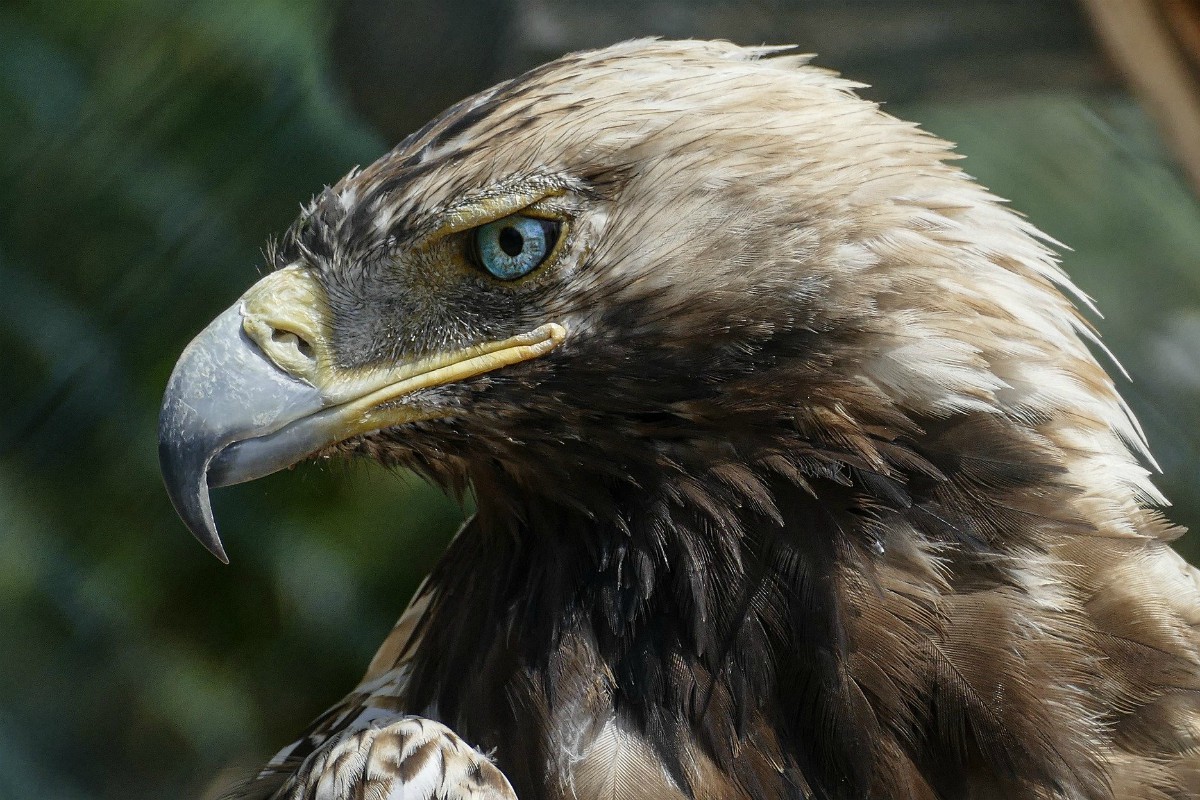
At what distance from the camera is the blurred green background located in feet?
11.3

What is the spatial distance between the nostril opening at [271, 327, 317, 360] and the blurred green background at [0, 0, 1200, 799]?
1719 mm

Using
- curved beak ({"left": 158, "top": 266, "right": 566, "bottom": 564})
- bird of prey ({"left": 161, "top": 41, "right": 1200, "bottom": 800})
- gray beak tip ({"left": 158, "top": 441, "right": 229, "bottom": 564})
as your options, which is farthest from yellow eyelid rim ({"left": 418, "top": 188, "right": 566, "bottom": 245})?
gray beak tip ({"left": 158, "top": 441, "right": 229, "bottom": 564})

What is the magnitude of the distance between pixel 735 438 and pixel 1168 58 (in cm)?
126

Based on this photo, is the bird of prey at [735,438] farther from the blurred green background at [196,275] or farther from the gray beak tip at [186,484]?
the blurred green background at [196,275]

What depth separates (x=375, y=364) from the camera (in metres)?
1.77

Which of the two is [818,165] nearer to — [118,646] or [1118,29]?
[1118,29]

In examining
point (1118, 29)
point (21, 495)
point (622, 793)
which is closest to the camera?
point (622, 793)

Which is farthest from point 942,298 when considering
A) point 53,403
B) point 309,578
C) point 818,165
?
point 53,403

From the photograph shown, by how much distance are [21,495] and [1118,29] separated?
9.84 feet

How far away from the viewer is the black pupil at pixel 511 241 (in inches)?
67.4

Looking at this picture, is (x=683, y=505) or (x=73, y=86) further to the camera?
(x=73, y=86)

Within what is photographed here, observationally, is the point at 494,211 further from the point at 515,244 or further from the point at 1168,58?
the point at 1168,58

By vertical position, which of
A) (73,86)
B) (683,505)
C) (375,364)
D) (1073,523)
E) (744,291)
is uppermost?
(73,86)

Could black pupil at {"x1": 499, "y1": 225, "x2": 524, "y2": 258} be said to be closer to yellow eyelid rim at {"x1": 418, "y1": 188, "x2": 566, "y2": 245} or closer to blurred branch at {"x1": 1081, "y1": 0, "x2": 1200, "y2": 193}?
yellow eyelid rim at {"x1": 418, "y1": 188, "x2": 566, "y2": 245}
